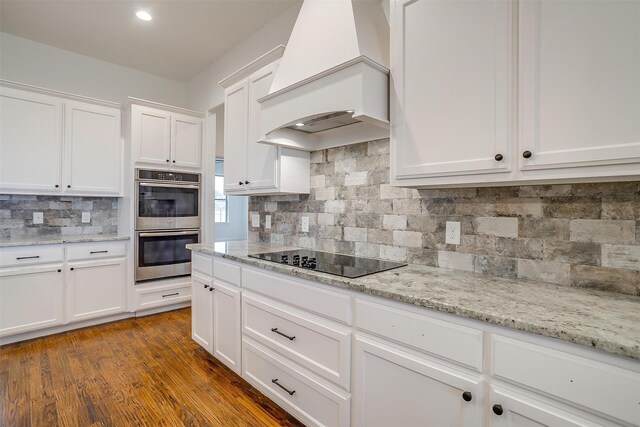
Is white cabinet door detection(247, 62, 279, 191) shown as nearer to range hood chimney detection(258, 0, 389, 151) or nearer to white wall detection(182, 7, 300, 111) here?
range hood chimney detection(258, 0, 389, 151)

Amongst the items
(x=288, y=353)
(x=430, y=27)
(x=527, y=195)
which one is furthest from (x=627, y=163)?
(x=288, y=353)

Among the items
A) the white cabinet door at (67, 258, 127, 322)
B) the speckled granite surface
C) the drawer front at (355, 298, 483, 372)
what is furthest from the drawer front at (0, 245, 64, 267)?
the drawer front at (355, 298, 483, 372)

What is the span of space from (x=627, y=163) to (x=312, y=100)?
1.39 metres

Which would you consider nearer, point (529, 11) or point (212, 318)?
point (529, 11)

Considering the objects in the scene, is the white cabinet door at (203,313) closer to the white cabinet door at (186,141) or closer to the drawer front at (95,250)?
the drawer front at (95,250)

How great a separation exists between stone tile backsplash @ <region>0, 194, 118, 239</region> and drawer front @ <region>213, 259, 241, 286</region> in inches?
87.2

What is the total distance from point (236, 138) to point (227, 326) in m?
1.54

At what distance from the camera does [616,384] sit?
0.81 meters

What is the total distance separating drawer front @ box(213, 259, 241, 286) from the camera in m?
2.16

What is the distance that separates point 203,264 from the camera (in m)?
2.54

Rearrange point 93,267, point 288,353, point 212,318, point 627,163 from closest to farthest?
point 627,163 < point 288,353 < point 212,318 < point 93,267

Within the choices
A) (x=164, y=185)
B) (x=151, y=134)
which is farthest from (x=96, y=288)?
(x=151, y=134)

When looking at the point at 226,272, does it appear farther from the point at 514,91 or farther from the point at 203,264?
the point at 514,91

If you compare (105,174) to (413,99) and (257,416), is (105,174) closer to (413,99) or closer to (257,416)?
(257,416)
